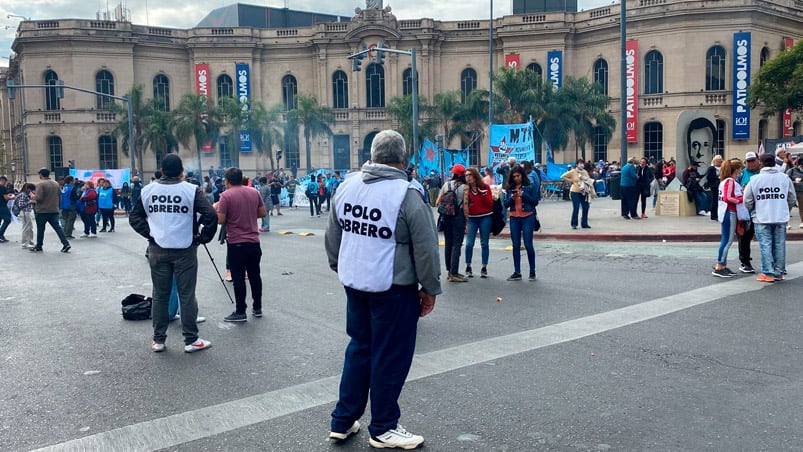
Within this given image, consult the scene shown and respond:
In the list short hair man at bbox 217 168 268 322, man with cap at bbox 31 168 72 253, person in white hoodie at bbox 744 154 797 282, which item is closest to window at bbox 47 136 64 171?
man with cap at bbox 31 168 72 253

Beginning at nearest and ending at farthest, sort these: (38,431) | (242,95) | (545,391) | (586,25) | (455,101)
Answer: (38,431) < (545,391) < (455,101) < (586,25) < (242,95)

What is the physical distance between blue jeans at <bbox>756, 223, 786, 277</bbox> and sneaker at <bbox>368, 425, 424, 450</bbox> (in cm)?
736

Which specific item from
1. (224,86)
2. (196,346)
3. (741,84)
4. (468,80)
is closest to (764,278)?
(196,346)

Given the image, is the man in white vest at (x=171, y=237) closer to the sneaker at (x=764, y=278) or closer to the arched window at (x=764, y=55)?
the sneaker at (x=764, y=278)

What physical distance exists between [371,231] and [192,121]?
51453mm

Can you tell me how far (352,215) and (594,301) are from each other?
5.27 metres

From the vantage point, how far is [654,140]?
5231 cm

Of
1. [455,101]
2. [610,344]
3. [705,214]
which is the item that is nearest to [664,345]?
[610,344]

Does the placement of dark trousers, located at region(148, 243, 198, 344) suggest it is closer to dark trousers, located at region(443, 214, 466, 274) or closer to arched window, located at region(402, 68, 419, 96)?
dark trousers, located at region(443, 214, 466, 274)

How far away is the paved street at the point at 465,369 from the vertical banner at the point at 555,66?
4595 cm

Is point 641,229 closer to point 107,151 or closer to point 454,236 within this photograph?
point 454,236

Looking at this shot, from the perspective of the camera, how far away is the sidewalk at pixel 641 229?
15656mm

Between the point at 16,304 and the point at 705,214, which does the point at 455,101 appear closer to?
the point at 705,214

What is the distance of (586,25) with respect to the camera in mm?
55094
